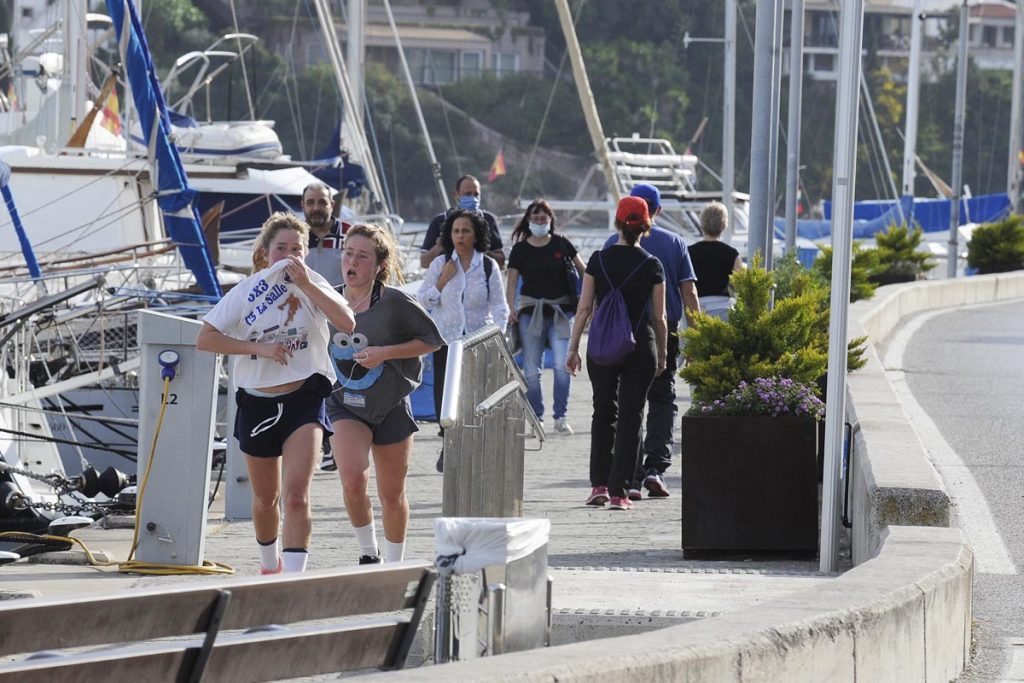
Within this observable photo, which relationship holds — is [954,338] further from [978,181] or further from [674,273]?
[978,181]

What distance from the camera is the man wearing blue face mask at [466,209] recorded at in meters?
13.1

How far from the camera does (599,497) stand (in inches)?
421

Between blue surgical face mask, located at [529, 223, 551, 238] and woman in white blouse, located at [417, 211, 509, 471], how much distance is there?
126 centimetres

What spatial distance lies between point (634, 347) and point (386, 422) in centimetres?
259

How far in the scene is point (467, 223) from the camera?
12070mm

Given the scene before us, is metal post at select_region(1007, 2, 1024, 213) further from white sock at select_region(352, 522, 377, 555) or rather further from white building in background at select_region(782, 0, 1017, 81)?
white building in background at select_region(782, 0, 1017, 81)

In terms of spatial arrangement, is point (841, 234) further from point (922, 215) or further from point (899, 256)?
point (922, 215)

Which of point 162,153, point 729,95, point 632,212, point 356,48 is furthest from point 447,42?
point 632,212

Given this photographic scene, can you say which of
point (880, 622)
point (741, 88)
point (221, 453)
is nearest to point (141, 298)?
point (221, 453)

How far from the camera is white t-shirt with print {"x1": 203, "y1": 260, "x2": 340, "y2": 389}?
7.70m

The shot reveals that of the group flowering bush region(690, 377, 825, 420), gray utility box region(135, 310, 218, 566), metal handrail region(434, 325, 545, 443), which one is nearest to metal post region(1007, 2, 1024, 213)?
flowering bush region(690, 377, 825, 420)

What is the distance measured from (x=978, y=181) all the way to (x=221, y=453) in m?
97.2

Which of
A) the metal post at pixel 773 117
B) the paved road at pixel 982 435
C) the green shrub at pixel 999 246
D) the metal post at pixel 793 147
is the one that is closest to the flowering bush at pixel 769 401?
the paved road at pixel 982 435

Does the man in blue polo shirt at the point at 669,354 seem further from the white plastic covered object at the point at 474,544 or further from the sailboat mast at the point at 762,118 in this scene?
the white plastic covered object at the point at 474,544
